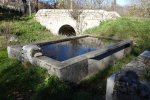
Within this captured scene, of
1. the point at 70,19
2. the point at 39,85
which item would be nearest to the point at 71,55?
the point at 39,85

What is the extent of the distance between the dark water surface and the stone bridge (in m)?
5.94

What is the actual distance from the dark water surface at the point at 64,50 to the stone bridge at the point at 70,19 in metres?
5.94

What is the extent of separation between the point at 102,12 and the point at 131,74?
37.5 feet

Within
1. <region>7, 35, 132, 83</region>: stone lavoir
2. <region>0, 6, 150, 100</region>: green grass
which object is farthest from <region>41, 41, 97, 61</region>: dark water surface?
<region>0, 6, 150, 100</region>: green grass

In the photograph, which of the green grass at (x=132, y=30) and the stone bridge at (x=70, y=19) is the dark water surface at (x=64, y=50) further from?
the stone bridge at (x=70, y=19)

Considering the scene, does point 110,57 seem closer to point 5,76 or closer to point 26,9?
point 5,76

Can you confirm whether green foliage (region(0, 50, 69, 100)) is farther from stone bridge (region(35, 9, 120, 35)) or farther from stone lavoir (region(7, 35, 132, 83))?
stone bridge (region(35, 9, 120, 35))

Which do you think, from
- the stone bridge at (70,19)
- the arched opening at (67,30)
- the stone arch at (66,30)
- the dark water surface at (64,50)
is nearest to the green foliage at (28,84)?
the dark water surface at (64,50)

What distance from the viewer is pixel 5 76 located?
243 inches

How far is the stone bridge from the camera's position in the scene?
49.4 feet

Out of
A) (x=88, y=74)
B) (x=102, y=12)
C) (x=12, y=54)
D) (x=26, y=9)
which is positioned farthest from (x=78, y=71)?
(x=26, y=9)

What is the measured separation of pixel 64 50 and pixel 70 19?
9.45 meters

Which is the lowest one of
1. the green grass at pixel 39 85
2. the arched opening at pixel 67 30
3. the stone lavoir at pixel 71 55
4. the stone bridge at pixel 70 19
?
the green grass at pixel 39 85

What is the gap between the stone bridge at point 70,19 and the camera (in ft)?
49.4
